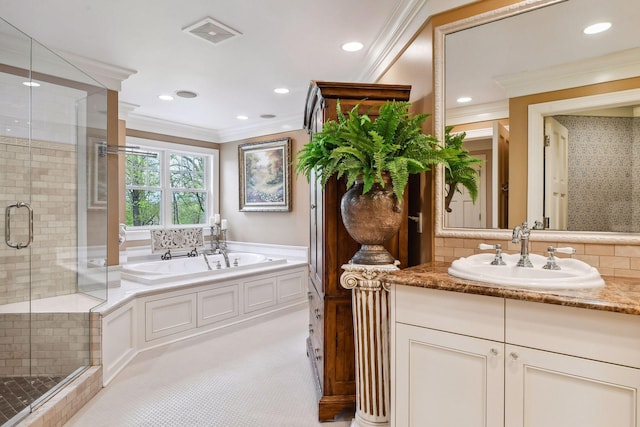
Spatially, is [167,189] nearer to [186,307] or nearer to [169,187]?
[169,187]

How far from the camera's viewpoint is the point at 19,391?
6.79 feet

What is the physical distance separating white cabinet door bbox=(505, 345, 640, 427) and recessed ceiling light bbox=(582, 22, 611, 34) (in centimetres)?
136

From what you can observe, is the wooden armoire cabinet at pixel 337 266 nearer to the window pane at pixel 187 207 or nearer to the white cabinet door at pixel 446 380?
the white cabinet door at pixel 446 380

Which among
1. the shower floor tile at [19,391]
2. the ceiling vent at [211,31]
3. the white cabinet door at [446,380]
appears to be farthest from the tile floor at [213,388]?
the ceiling vent at [211,31]

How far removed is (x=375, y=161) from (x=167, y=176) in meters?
4.15

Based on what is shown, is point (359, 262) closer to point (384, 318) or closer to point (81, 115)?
point (384, 318)

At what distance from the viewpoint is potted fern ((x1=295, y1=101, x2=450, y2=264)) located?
65.2 inches

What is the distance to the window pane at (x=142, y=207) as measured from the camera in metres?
4.71

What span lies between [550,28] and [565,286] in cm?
121

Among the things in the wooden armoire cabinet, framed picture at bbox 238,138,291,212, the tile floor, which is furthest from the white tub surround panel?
the wooden armoire cabinet

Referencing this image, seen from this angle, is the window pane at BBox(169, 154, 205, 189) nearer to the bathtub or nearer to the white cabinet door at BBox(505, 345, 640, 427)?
the bathtub

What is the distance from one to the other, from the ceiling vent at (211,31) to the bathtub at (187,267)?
80.0 inches

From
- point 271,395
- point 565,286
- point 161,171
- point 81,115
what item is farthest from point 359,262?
point 161,171

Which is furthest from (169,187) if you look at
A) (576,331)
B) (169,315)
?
(576,331)
